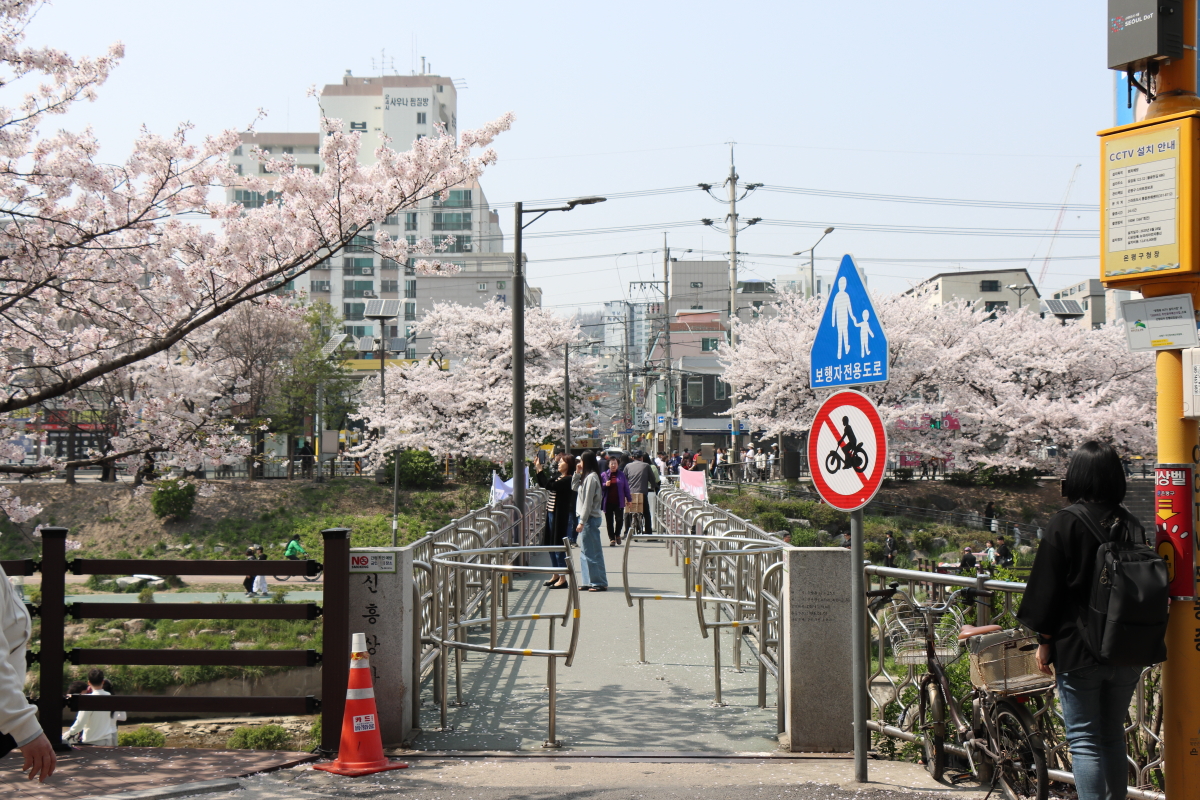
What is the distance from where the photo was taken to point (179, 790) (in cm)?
555

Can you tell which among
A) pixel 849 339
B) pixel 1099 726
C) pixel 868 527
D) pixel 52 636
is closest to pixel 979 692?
pixel 1099 726

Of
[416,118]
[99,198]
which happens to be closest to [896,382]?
[99,198]

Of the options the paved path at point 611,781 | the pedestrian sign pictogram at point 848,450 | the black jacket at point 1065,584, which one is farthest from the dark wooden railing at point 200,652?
the black jacket at point 1065,584

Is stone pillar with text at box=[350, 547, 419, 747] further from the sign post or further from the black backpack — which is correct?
the black backpack

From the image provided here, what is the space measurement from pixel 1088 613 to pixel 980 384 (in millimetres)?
43470

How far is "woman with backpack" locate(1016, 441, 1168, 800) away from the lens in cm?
409

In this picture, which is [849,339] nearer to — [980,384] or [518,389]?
[518,389]

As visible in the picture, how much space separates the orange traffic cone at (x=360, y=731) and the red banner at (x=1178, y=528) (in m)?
4.41

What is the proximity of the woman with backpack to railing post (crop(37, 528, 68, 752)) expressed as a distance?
19.3ft

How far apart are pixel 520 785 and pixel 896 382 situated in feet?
132

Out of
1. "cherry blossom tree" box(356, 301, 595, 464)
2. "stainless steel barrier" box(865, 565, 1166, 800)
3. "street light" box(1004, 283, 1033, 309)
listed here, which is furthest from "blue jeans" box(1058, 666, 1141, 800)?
"street light" box(1004, 283, 1033, 309)

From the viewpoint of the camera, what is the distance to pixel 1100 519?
4.18 metres

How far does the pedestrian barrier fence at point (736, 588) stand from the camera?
25.1 ft

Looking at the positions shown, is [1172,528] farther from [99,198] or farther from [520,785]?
[99,198]
